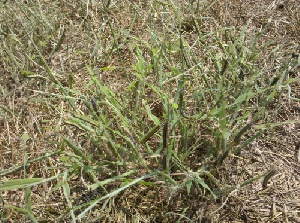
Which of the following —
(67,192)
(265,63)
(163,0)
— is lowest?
(67,192)

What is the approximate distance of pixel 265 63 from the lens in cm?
145

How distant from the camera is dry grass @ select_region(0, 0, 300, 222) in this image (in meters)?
1.17

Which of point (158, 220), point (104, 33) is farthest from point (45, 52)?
point (158, 220)

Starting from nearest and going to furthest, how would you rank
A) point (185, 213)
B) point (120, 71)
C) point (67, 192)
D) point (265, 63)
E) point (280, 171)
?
point (67, 192) < point (185, 213) < point (280, 171) < point (265, 63) < point (120, 71)

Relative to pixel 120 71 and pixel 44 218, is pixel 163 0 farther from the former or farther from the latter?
pixel 44 218

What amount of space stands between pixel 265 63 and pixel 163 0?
54 centimetres

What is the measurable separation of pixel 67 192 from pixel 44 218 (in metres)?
0.21

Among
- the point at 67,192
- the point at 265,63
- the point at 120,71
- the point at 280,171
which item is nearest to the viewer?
the point at 67,192

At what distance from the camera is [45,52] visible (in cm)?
165

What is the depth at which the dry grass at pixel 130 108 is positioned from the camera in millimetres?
1171

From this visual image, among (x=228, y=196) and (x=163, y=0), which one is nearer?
(x=228, y=196)

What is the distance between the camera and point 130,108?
1.32 metres

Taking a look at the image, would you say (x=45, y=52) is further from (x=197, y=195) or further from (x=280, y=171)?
(x=280, y=171)

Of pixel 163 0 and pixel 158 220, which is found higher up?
pixel 163 0
